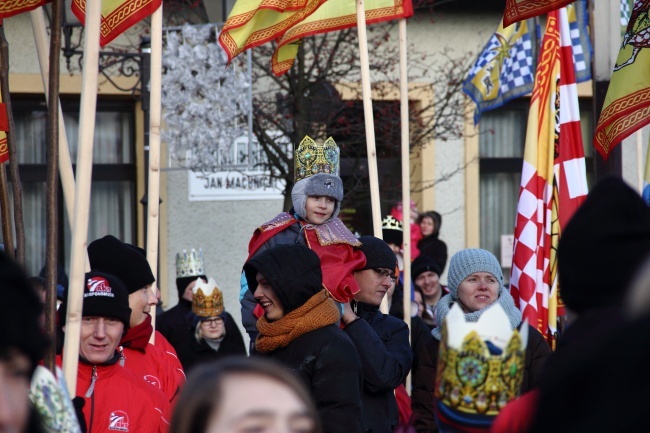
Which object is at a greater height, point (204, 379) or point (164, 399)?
point (204, 379)

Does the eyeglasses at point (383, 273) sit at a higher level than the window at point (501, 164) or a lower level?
lower

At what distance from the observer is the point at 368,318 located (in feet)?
17.9

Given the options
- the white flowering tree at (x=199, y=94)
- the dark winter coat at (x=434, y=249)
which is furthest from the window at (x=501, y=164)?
the white flowering tree at (x=199, y=94)

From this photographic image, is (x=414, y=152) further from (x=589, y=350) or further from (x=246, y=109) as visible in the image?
(x=589, y=350)

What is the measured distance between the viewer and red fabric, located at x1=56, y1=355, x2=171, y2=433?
427cm

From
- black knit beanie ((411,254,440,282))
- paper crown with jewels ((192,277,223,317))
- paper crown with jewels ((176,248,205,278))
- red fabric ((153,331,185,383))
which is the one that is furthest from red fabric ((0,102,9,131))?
paper crown with jewels ((176,248,205,278))

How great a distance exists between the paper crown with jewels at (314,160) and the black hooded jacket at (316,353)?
1499 millimetres

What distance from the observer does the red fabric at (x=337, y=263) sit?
17.1ft

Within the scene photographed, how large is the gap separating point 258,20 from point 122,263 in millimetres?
2229

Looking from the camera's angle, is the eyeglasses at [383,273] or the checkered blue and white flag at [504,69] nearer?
the eyeglasses at [383,273]

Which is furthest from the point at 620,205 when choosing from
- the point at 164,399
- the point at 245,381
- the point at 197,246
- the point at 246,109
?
the point at 197,246

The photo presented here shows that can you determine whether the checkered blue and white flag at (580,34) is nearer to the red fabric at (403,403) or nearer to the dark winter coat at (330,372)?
the red fabric at (403,403)

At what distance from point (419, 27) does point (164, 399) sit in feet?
29.5

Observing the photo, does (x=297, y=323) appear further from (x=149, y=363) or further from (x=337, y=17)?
(x=337, y=17)
